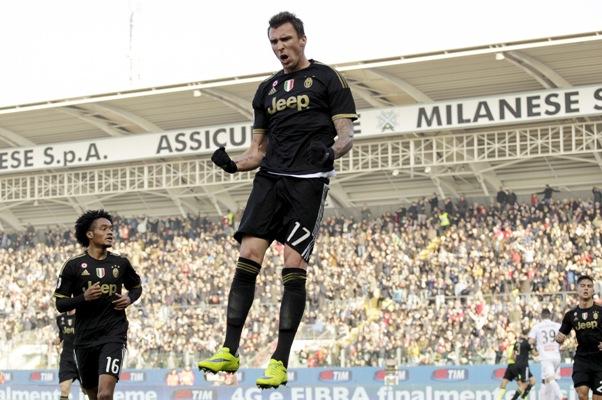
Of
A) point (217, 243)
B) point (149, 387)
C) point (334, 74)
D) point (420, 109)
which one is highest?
point (420, 109)

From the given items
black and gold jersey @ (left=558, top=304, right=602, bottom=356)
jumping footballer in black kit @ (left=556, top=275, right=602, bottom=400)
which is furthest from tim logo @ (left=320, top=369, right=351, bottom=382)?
black and gold jersey @ (left=558, top=304, right=602, bottom=356)

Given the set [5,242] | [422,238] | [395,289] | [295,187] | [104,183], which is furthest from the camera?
[5,242]

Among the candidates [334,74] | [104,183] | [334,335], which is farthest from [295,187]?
[104,183]

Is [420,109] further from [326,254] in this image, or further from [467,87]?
[326,254]

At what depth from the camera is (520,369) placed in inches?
908

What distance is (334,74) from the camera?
769 centimetres

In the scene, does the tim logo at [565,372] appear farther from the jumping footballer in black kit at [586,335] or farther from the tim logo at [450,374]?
the jumping footballer in black kit at [586,335]

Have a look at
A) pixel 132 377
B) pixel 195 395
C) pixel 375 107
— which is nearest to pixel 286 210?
pixel 195 395

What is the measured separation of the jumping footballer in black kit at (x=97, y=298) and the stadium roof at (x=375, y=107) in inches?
803

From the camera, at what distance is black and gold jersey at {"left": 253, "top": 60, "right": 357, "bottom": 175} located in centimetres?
761

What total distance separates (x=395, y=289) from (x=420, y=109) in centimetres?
545

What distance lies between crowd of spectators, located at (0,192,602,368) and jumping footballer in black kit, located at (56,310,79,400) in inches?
388

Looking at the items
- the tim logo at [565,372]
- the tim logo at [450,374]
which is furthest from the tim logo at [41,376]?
the tim logo at [565,372]

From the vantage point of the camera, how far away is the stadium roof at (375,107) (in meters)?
30.9
